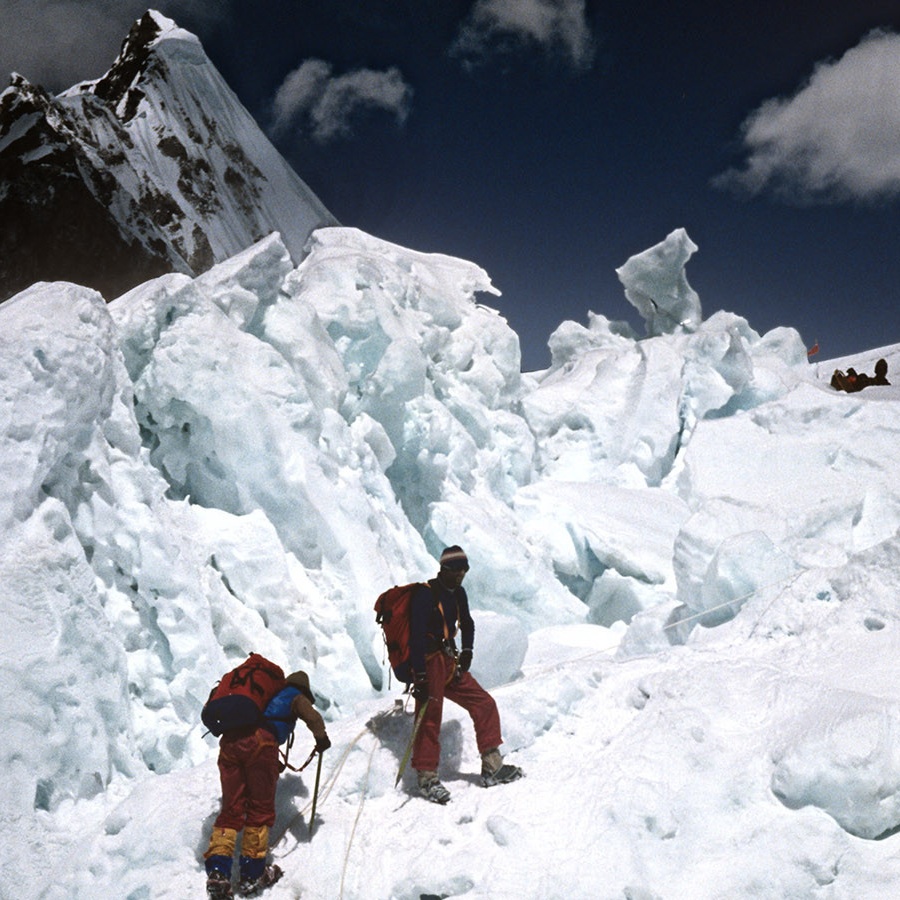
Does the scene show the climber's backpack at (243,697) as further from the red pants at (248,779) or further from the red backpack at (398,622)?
the red backpack at (398,622)

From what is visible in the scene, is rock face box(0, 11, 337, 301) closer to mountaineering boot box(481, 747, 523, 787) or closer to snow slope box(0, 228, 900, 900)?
snow slope box(0, 228, 900, 900)

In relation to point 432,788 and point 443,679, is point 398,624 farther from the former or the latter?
point 432,788

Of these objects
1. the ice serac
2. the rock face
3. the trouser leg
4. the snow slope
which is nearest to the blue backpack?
the snow slope

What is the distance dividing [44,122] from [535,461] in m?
17.8

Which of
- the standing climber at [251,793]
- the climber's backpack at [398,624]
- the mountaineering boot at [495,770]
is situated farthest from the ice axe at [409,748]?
the standing climber at [251,793]

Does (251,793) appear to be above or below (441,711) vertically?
below

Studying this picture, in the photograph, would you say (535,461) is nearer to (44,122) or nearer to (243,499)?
(243,499)

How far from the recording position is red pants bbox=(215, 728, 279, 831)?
254 cm

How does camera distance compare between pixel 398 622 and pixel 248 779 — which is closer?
pixel 248 779

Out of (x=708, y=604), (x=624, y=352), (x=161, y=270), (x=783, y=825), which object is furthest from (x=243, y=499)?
(x=161, y=270)

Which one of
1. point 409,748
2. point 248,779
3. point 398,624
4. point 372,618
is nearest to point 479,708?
point 409,748

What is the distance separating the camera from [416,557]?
8.45 metres

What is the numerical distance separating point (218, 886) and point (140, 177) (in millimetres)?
30257

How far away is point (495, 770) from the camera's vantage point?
2.96 metres
